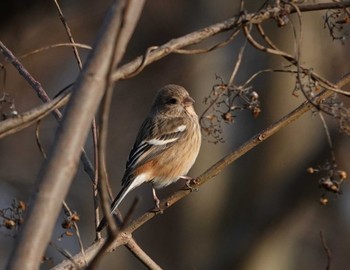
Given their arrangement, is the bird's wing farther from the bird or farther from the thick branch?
the thick branch

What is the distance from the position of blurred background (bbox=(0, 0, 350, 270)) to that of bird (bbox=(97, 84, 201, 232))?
3504mm

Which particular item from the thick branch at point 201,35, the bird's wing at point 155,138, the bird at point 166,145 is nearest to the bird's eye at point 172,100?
the bird at point 166,145

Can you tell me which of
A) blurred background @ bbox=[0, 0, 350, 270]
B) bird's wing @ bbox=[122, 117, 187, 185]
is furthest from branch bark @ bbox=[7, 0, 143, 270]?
blurred background @ bbox=[0, 0, 350, 270]

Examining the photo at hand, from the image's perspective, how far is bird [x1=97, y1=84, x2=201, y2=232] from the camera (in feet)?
18.1

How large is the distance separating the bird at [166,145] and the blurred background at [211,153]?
3.50 m

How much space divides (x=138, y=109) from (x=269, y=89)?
2072 millimetres

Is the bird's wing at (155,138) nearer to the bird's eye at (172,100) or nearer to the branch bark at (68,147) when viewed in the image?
the bird's eye at (172,100)

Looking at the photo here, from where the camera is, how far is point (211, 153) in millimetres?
10336

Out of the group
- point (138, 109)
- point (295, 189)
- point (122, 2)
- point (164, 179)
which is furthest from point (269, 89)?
point (122, 2)

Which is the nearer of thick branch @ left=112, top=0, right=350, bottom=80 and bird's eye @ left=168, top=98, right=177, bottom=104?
thick branch @ left=112, top=0, right=350, bottom=80

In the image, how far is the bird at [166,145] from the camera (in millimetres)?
5531

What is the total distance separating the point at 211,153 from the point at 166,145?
15.1ft

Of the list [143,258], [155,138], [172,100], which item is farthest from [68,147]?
[172,100]

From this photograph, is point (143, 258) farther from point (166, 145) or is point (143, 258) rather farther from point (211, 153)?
point (211, 153)
